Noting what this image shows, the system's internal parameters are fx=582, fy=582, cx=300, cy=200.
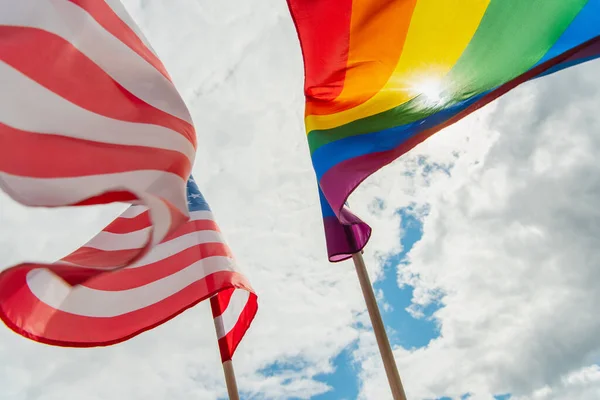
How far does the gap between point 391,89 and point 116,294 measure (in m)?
4.37

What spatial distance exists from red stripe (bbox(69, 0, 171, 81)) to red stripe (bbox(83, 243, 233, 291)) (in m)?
2.55

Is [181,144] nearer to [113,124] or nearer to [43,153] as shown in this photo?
[113,124]

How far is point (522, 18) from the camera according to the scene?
17.7 ft

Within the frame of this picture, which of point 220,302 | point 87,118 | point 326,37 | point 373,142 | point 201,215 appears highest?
point 326,37

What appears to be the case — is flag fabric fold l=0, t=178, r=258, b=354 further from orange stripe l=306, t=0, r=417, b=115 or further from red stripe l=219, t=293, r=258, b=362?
orange stripe l=306, t=0, r=417, b=115

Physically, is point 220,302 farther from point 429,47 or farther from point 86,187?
point 429,47

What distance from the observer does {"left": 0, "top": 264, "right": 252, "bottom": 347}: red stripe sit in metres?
6.53

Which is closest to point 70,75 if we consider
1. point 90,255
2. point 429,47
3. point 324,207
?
point 90,255

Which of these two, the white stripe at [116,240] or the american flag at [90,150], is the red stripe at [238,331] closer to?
the american flag at [90,150]

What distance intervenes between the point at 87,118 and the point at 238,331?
3.80 m

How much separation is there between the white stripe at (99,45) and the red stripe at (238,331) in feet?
10.2

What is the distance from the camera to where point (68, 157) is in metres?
5.28

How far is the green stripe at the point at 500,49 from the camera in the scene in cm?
514

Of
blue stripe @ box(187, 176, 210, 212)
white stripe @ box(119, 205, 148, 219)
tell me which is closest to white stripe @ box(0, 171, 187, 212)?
blue stripe @ box(187, 176, 210, 212)
